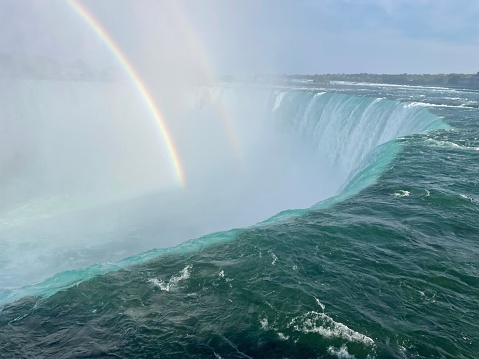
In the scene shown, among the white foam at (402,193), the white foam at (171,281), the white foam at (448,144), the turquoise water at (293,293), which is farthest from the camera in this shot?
the white foam at (448,144)

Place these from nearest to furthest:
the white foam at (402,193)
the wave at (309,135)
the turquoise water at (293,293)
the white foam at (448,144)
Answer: the turquoise water at (293,293) < the wave at (309,135) < the white foam at (402,193) < the white foam at (448,144)

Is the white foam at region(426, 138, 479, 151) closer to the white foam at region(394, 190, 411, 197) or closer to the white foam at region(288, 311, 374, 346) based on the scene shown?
the white foam at region(394, 190, 411, 197)

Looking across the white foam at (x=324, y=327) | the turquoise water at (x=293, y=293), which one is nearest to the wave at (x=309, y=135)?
the turquoise water at (x=293, y=293)

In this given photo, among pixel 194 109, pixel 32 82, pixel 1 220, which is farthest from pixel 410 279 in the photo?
pixel 32 82

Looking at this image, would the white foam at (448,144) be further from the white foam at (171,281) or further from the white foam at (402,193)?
the white foam at (171,281)

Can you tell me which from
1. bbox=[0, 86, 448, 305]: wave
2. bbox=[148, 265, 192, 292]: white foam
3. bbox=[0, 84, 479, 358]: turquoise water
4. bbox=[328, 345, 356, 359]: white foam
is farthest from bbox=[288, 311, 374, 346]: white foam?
bbox=[0, 86, 448, 305]: wave

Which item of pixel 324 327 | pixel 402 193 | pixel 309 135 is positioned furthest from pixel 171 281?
pixel 309 135

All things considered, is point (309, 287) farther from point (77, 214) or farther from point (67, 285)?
point (77, 214)
